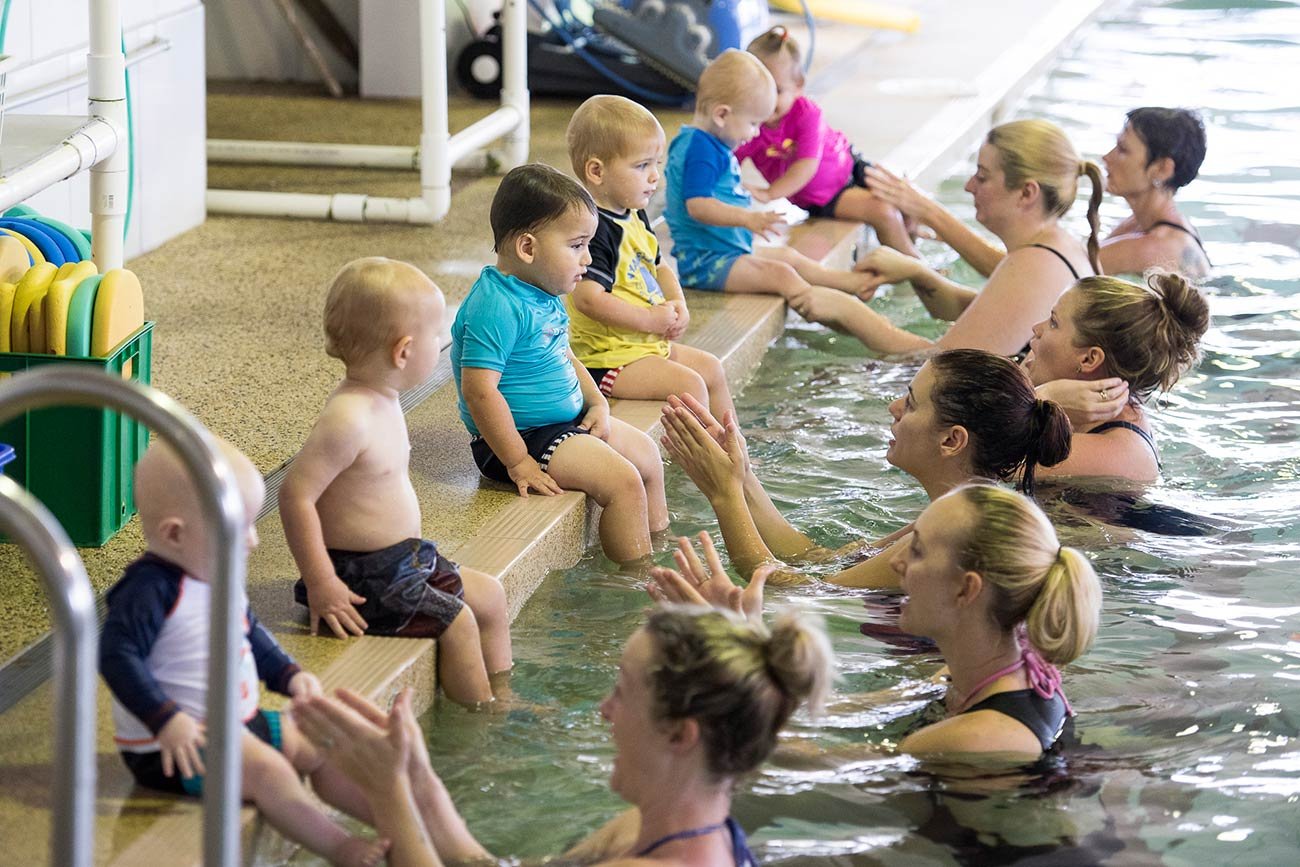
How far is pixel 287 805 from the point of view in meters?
2.60

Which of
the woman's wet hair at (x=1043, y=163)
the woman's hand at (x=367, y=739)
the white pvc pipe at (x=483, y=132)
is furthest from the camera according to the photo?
the white pvc pipe at (x=483, y=132)

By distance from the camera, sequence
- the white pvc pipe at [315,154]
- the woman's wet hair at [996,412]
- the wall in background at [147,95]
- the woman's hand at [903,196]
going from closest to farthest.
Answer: the woman's wet hair at [996,412], the wall in background at [147,95], the woman's hand at [903,196], the white pvc pipe at [315,154]

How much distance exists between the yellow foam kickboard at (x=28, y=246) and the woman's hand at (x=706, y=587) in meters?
1.84

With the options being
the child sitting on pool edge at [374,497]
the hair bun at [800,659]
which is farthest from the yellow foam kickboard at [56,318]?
the hair bun at [800,659]

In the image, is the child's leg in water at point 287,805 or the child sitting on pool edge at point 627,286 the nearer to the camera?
the child's leg in water at point 287,805

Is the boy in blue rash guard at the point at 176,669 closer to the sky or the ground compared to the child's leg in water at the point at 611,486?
closer to the sky

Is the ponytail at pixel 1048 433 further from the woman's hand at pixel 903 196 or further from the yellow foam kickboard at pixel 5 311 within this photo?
the woman's hand at pixel 903 196

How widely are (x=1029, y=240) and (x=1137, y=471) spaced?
1162mm

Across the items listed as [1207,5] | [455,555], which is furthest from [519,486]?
[1207,5]

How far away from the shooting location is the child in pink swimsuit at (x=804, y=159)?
6.67m

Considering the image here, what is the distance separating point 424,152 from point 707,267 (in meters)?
1.22

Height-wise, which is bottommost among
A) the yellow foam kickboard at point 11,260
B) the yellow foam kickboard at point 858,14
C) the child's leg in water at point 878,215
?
the yellow foam kickboard at point 858,14

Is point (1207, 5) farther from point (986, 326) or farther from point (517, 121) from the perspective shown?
point (986, 326)

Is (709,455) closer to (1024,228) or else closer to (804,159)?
(1024,228)
